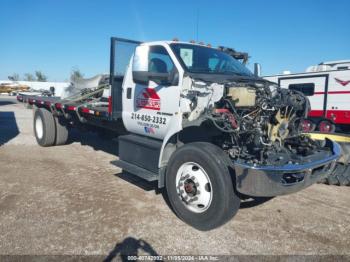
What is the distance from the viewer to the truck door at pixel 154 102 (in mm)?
4293

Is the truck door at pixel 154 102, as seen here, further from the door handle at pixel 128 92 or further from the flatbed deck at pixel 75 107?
Answer: the flatbed deck at pixel 75 107

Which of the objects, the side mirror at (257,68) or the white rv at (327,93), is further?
the white rv at (327,93)

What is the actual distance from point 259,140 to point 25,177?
165 inches

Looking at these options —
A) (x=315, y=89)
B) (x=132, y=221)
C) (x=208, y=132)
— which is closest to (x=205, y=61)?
(x=208, y=132)

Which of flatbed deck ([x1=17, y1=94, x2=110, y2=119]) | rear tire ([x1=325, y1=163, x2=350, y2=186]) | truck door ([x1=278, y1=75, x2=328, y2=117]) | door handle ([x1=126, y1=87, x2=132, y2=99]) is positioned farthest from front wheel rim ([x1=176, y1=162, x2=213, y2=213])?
truck door ([x1=278, y1=75, x2=328, y2=117])

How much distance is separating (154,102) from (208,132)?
0.97 m

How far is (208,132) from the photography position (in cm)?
418

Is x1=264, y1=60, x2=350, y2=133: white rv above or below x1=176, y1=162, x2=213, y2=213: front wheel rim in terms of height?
above

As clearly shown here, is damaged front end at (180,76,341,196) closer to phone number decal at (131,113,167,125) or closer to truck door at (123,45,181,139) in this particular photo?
truck door at (123,45,181,139)

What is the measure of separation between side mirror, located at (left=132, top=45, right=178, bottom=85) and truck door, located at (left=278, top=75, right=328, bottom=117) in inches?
353

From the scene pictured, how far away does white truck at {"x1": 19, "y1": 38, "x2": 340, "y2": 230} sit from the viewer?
343cm

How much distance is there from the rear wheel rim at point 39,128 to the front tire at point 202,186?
532 cm

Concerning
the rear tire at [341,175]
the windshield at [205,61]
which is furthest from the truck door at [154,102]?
the rear tire at [341,175]

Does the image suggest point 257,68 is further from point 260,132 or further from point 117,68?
point 260,132
